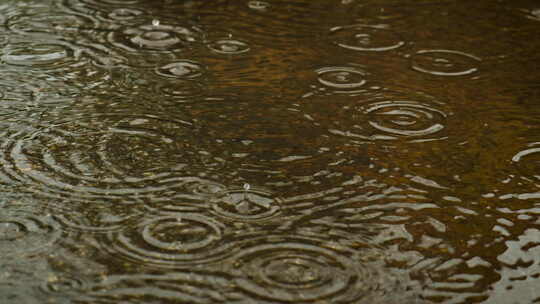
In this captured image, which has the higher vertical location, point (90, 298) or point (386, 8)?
point (386, 8)

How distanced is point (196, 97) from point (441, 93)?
3.35 feet

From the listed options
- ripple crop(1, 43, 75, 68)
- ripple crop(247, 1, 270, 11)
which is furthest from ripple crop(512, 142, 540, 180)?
ripple crop(1, 43, 75, 68)

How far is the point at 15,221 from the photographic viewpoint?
2.28 meters

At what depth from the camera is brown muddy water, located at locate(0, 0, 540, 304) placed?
208cm

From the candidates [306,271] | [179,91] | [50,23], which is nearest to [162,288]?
[306,271]

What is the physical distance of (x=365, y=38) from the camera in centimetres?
369

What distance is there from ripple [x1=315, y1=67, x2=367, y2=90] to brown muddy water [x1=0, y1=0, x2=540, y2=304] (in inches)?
0.5

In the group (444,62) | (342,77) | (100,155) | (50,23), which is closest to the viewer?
(100,155)

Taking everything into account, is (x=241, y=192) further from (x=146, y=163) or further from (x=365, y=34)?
(x=365, y=34)

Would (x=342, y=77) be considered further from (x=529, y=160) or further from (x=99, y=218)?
(x=99, y=218)

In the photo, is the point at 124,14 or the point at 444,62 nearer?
the point at 444,62

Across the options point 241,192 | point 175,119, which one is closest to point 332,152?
point 241,192

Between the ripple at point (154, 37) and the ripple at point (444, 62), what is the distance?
1064 mm

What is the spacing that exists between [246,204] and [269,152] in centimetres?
38
